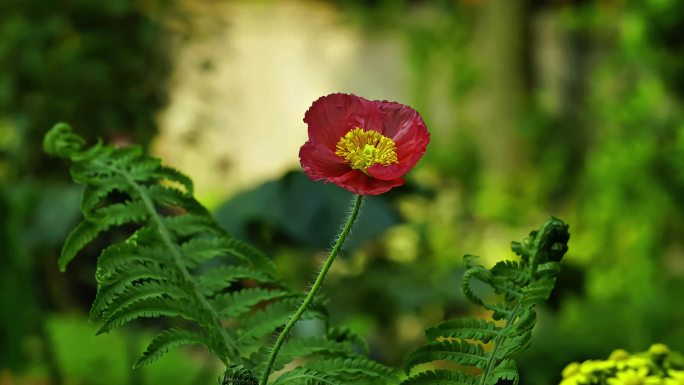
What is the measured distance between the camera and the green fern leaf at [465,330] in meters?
1.13

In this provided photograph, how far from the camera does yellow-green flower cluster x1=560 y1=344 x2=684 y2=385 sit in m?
1.27

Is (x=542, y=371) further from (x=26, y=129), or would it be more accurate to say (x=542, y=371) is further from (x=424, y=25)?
(x=424, y=25)

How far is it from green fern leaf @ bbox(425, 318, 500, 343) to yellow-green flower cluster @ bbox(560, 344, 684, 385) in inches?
8.4

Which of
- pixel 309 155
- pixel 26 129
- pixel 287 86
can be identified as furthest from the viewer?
pixel 287 86

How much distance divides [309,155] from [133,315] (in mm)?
268

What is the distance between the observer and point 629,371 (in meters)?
1.29

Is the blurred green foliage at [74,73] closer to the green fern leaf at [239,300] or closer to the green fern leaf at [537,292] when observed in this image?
the green fern leaf at [239,300]

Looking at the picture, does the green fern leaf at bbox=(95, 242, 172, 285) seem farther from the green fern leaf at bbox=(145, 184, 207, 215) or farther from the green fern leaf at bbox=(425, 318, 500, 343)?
the green fern leaf at bbox=(425, 318, 500, 343)

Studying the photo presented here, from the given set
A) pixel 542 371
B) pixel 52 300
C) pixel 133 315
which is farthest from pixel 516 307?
pixel 52 300

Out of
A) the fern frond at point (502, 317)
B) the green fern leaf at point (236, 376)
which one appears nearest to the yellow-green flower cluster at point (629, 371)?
the fern frond at point (502, 317)

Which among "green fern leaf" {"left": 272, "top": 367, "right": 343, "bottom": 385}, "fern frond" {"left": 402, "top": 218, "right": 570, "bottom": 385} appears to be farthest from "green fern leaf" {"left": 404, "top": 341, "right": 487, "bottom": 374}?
"green fern leaf" {"left": 272, "top": 367, "right": 343, "bottom": 385}

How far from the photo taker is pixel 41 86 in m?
3.98

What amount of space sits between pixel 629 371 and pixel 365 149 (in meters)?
0.51

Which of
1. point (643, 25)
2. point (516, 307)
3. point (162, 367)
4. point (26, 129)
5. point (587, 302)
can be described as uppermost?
point (643, 25)
